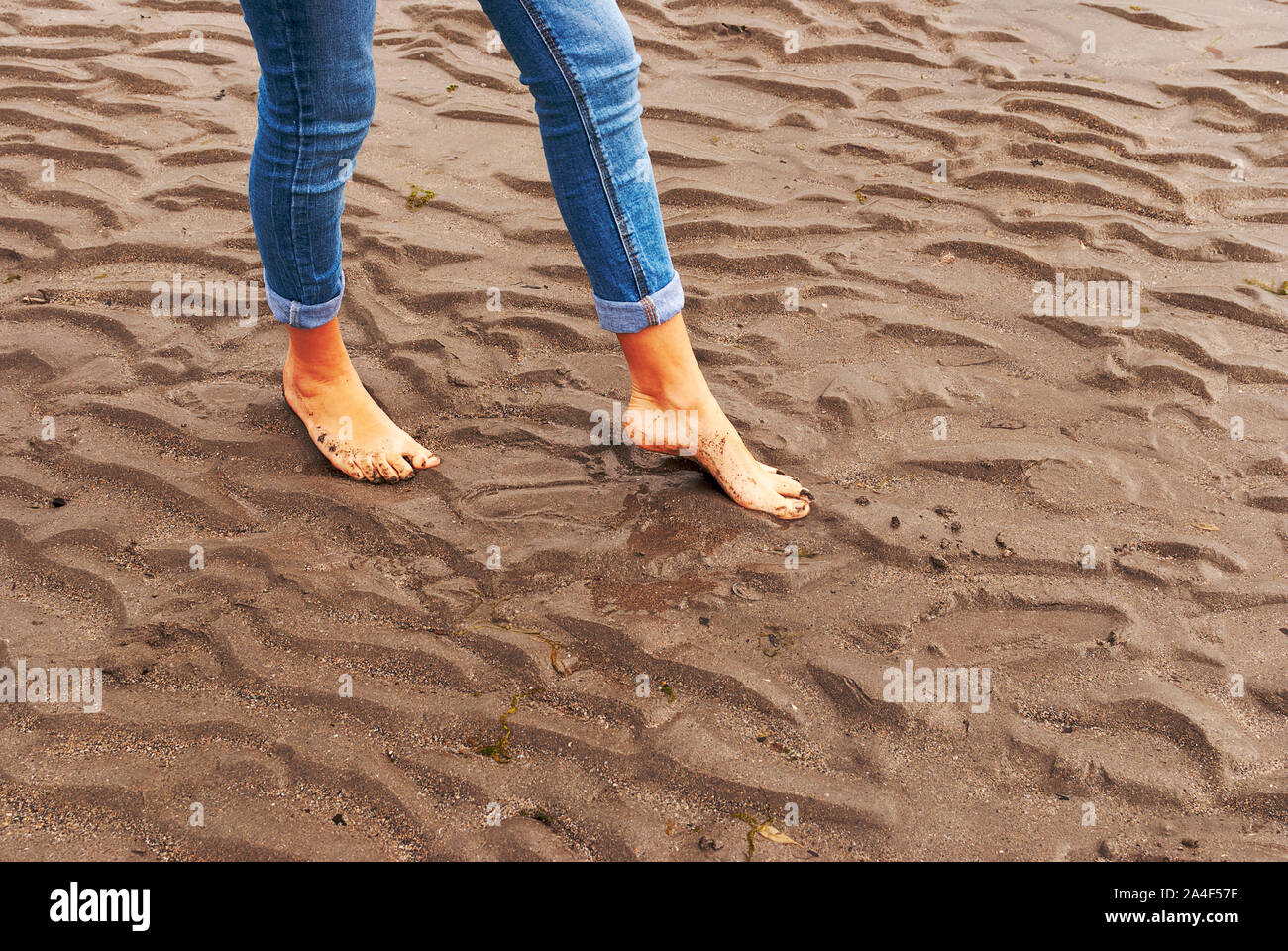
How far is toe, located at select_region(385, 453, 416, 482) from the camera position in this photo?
2498 millimetres

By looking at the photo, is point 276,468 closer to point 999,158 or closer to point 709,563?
point 709,563

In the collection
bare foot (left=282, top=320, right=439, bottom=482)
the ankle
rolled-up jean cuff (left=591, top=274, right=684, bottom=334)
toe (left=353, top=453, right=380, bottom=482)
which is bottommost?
toe (left=353, top=453, right=380, bottom=482)

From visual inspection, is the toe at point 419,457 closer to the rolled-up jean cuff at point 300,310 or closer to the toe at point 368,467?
the toe at point 368,467

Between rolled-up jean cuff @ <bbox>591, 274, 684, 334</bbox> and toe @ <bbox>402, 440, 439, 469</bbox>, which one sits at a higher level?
rolled-up jean cuff @ <bbox>591, 274, 684, 334</bbox>

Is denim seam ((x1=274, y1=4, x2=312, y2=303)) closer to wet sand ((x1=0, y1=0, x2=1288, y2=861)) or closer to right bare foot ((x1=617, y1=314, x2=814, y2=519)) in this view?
wet sand ((x1=0, y1=0, x2=1288, y2=861))

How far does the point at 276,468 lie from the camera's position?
8.34 feet

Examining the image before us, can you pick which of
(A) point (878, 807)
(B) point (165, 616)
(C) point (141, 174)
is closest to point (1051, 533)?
(A) point (878, 807)

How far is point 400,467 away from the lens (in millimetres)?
2504

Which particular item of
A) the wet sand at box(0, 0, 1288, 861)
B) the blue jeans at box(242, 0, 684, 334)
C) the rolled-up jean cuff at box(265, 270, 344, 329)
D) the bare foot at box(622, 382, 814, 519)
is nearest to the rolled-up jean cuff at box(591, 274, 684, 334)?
the blue jeans at box(242, 0, 684, 334)

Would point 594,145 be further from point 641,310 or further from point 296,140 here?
point 296,140

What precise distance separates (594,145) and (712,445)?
763 mm

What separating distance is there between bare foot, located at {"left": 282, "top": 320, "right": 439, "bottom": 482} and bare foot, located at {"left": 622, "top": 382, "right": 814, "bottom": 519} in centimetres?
60

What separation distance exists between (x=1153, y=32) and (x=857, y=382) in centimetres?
323

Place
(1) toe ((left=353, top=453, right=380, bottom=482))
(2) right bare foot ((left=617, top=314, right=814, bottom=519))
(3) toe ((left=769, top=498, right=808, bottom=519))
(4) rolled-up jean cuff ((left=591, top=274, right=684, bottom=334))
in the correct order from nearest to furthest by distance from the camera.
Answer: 1. (4) rolled-up jean cuff ((left=591, top=274, right=684, bottom=334))
2. (2) right bare foot ((left=617, top=314, right=814, bottom=519))
3. (3) toe ((left=769, top=498, right=808, bottom=519))
4. (1) toe ((left=353, top=453, right=380, bottom=482))
